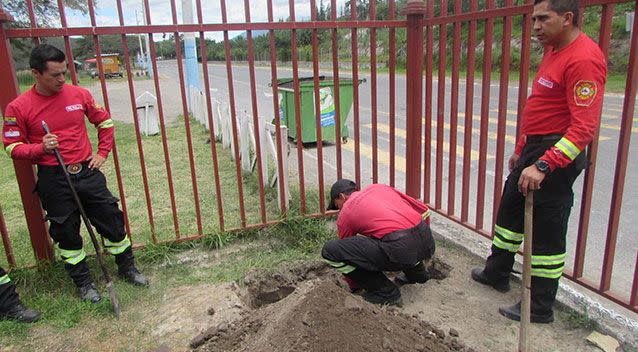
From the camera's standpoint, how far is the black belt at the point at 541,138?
2775mm

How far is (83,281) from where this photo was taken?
3.65 m

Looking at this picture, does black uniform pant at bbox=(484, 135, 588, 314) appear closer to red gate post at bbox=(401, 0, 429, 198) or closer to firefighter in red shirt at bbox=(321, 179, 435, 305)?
firefighter in red shirt at bbox=(321, 179, 435, 305)

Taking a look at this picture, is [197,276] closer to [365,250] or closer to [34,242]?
[34,242]

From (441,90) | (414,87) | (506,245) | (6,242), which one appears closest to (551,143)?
(506,245)

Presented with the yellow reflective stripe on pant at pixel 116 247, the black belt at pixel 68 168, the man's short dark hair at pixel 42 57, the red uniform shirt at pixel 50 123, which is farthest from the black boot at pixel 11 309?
the man's short dark hair at pixel 42 57

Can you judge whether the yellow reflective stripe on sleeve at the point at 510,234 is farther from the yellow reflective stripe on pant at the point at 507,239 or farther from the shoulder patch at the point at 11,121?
the shoulder patch at the point at 11,121

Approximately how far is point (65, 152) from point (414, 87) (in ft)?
9.93

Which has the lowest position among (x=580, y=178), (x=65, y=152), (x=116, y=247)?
(x=580, y=178)

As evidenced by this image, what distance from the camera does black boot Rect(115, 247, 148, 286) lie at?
12.5 feet

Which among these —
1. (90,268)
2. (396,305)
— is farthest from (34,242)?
(396,305)

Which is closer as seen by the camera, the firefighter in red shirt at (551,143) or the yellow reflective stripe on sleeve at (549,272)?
the firefighter in red shirt at (551,143)

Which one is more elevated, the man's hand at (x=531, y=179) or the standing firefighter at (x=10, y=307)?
the man's hand at (x=531, y=179)

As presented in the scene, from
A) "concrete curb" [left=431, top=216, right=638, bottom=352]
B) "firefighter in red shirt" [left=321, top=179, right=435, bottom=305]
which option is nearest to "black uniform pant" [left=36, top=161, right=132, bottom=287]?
"firefighter in red shirt" [left=321, top=179, right=435, bottom=305]

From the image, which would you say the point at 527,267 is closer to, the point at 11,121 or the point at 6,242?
the point at 11,121
